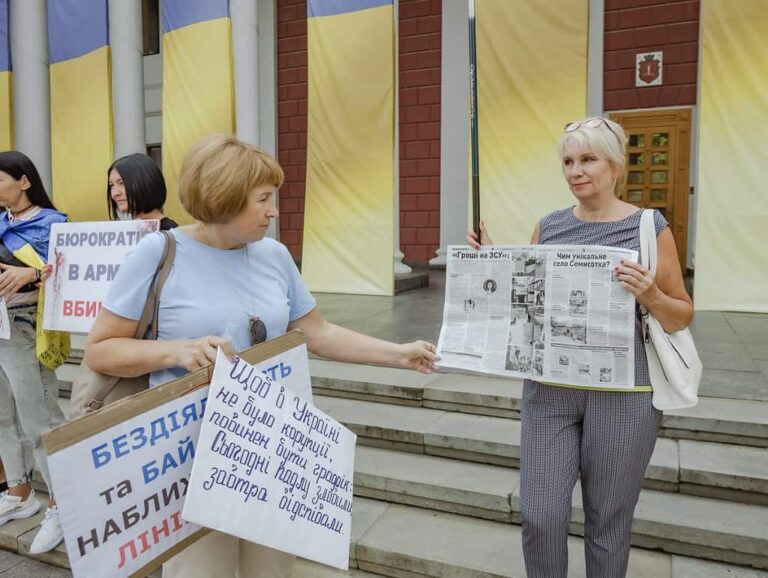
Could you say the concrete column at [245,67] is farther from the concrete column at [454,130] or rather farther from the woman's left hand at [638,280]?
the woman's left hand at [638,280]

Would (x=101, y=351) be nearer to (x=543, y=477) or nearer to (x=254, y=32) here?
(x=543, y=477)

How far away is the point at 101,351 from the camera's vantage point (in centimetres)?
152

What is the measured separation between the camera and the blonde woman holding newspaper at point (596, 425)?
1834 mm

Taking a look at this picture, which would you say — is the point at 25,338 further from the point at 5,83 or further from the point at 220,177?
the point at 5,83

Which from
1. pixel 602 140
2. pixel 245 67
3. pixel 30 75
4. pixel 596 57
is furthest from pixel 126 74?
pixel 602 140

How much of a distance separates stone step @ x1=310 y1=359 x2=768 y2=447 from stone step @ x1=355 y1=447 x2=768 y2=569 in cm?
42

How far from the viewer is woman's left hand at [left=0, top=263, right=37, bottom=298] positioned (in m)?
2.74

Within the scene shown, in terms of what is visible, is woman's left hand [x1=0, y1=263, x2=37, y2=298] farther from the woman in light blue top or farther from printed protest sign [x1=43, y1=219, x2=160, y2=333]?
the woman in light blue top

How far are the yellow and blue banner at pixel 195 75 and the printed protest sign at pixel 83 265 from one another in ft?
15.9

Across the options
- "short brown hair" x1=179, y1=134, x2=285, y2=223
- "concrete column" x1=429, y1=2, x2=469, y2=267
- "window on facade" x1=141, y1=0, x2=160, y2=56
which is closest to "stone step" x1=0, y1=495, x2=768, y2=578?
"short brown hair" x1=179, y1=134, x2=285, y2=223

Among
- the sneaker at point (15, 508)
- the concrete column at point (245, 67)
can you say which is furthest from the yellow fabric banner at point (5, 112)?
the sneaker at point (15, 508)

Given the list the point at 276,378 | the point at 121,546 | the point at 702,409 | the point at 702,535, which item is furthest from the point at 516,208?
the point at 121,546

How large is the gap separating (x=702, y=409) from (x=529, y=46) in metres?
4.56

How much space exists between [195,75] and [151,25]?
17.2ft
